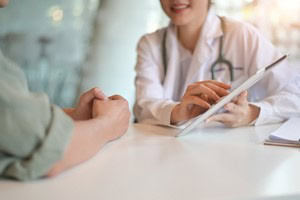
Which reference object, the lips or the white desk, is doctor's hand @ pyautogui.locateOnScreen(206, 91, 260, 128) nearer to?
the white desk

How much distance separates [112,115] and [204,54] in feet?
1.63

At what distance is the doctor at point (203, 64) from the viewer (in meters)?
0.88

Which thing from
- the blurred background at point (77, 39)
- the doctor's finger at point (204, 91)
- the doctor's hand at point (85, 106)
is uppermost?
the doctor's finger at point (204, 91)

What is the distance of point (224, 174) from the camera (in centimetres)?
47

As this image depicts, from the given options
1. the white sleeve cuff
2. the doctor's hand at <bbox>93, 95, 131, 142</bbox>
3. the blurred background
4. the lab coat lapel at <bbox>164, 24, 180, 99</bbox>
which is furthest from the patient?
the blurred background

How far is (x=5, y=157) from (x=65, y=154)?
2.7 inches

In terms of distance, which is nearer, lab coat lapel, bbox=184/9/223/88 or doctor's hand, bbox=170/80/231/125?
doctor's hand, bbox=170/80/231/125

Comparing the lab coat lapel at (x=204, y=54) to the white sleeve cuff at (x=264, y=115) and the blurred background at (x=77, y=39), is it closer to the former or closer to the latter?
the white sleeve cuff at (x=264, y=115)

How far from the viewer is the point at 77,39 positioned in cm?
252

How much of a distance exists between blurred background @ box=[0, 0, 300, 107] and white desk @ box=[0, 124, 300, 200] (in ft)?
5.72

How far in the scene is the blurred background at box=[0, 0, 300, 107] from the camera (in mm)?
2393

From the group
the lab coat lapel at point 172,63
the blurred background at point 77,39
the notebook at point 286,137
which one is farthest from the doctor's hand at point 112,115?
the blurred background at point 77,39

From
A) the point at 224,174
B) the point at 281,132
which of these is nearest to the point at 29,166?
the point at 224,174

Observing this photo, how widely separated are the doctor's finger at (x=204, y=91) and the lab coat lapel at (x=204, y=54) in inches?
11.6
